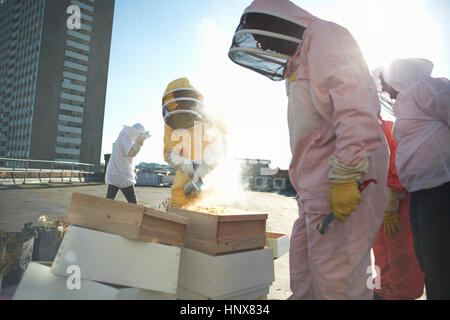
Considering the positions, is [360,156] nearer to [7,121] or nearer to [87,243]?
[87,243]

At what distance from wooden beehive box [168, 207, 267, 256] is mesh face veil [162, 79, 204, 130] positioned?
1519 millimetres

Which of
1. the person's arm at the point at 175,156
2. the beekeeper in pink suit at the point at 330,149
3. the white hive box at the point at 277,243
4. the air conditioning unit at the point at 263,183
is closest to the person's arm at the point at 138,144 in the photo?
the person's arm at the point at 175,156

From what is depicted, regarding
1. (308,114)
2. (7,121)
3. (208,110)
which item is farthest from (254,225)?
(7,121)

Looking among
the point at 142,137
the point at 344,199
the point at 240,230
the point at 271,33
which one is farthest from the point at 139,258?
the point at 142,137

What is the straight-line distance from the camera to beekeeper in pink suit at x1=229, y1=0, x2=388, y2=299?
4.42 ft

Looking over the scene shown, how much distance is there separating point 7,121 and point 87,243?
6601 cm

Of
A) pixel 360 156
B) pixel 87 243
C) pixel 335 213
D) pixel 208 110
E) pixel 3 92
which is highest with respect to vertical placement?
pixel 3 92

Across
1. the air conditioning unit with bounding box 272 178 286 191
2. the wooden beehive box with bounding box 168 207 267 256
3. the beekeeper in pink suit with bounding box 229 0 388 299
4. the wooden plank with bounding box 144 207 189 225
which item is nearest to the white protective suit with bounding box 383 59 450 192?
the beekeeper in pink suit with bounding box 229 0 388 299

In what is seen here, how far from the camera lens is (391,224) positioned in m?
2.47

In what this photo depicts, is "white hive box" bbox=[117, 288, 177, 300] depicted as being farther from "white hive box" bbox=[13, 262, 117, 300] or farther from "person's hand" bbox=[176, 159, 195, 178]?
"person's hand" bbox=[176, 159, 195, 178]

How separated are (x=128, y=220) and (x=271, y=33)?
157 centimetres

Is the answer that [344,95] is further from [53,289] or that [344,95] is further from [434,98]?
[53,289]

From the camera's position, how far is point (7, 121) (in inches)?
2024
